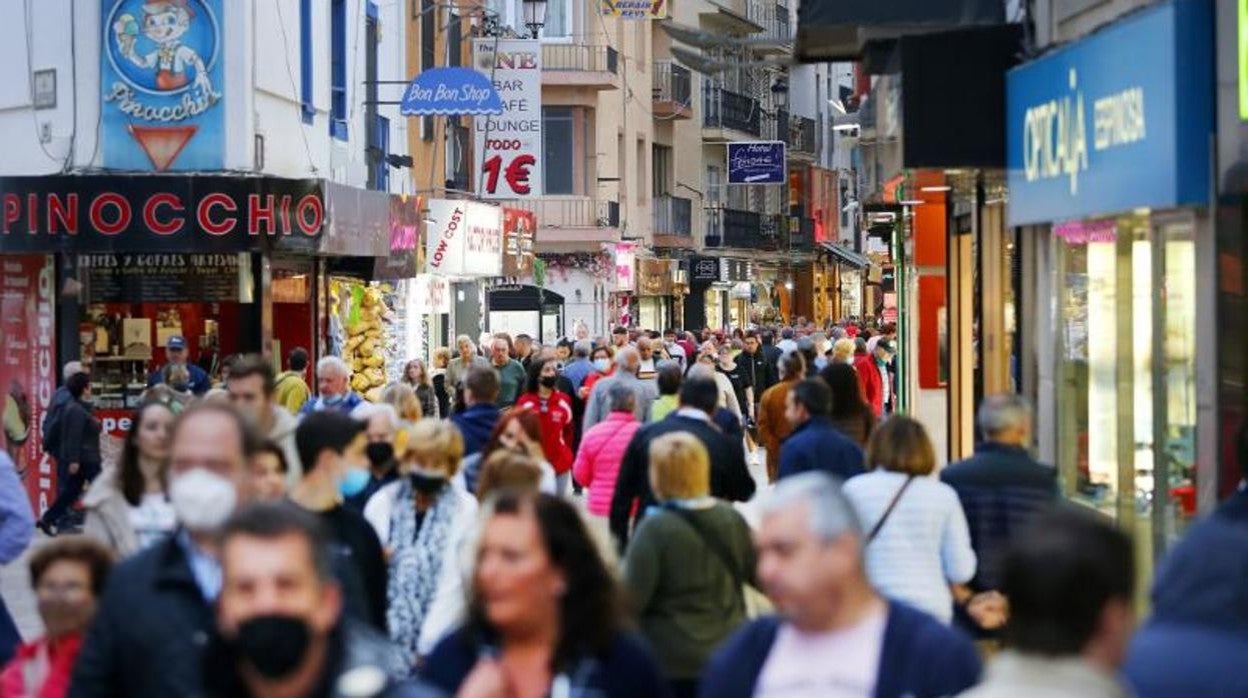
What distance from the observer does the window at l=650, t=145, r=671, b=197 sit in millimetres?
65812

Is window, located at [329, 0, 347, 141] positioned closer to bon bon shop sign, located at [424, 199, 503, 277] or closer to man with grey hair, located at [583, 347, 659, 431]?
bon bon shop sign, located at [424, 199, 503, 277]

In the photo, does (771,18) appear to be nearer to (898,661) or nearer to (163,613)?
(163,613)

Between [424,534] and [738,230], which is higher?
[738,230]

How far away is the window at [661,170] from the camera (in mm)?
65812

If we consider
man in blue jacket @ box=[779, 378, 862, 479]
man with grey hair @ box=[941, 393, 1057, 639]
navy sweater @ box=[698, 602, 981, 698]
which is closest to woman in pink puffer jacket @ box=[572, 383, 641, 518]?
man in blue jacket @ box=[779, 378, 862, 479]

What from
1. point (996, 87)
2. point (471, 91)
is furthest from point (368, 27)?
point (996, 87)

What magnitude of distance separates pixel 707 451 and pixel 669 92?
52953mm

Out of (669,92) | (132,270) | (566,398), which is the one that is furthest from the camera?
(669,92)

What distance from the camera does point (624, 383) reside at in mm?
19453

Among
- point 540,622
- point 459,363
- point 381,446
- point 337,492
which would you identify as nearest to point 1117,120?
point 381,446

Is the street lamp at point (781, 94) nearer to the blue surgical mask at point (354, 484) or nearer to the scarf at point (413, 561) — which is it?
the blue surgical mask at point (354, 484)

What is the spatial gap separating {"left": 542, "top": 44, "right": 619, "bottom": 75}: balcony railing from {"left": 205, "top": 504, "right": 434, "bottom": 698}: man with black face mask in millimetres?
49889

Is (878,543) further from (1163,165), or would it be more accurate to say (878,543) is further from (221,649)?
(221,649)

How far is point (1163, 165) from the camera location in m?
12.3
